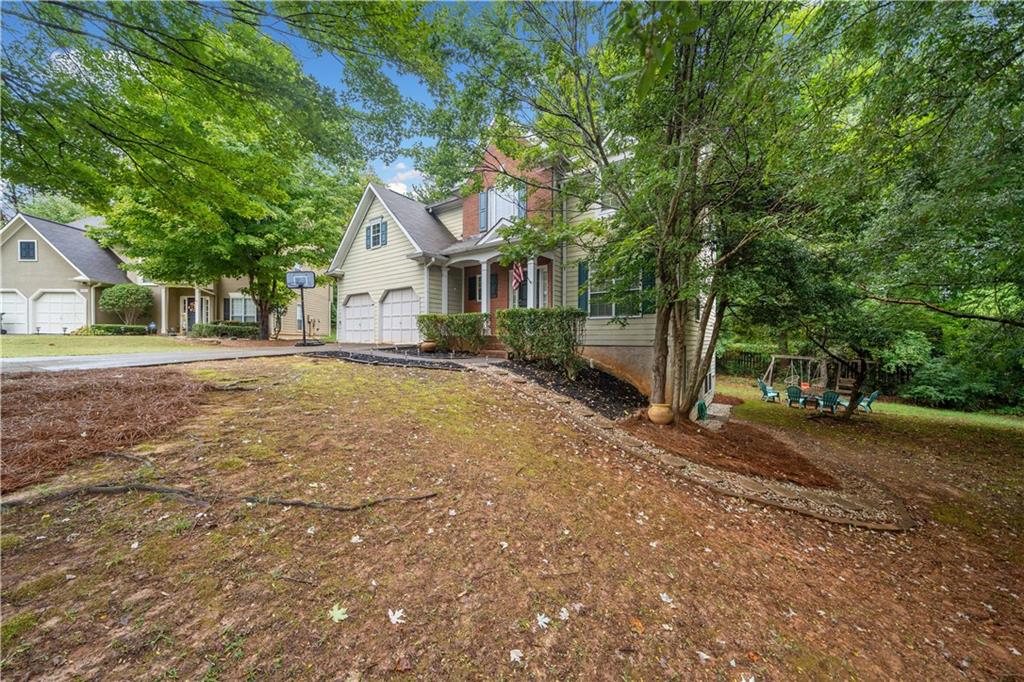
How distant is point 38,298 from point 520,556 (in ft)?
96.3

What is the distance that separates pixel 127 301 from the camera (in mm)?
19562

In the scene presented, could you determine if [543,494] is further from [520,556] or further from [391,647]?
[391,647]

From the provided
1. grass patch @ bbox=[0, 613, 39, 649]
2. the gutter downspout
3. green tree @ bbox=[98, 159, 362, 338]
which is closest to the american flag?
green tree @ bbox=[98, 159, 362, 338]

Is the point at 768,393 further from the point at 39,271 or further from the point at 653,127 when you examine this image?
the point at 39,271

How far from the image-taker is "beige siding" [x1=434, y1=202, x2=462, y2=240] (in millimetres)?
14932

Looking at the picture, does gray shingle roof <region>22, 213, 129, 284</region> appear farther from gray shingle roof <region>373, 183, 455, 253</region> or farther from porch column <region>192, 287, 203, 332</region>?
gray shingle roof <region>373, 183, 455, 253</region>

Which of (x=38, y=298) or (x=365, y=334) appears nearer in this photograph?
(x=365, y=334)

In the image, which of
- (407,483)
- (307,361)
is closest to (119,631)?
(407,483)

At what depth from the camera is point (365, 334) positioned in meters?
15.5

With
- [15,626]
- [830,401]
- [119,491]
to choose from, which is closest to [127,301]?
[119,491]

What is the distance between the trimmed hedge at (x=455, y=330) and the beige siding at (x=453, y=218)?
191 inches

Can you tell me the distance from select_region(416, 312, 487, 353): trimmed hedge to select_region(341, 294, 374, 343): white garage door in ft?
16.3

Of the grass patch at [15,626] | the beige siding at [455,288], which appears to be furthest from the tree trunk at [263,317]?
the grass patch at [15,626]

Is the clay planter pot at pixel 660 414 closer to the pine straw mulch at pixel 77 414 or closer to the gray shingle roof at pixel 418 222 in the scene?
the pine straw mulch at pixel 77 414
